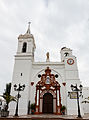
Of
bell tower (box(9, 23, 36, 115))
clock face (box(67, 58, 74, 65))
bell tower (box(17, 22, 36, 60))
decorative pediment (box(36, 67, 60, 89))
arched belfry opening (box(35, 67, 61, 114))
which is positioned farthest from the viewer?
bell tower (box(17, 22, 36, 60))

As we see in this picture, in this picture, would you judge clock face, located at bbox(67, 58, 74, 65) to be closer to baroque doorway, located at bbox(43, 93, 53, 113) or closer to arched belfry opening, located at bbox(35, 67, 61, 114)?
arched belfry opening, located at bbox(35, 67, 61, 114)

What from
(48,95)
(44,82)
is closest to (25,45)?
(44,82)

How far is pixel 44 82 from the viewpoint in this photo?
18125mm

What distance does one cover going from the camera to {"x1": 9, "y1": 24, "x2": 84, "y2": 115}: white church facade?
16.5 m

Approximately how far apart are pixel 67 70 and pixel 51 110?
21.4 ft

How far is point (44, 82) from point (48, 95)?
6.72 ft

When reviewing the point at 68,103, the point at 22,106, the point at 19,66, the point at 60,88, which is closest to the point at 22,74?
the point at 19,66

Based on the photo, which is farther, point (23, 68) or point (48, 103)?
point (23, 68)

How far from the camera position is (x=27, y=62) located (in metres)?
19.1

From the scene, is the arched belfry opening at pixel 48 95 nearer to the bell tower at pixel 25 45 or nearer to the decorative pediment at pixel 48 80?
the decorative pediment at pixel 48 80

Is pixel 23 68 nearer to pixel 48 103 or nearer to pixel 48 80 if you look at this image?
pixel 48 80

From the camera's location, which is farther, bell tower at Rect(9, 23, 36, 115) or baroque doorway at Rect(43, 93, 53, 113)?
baroque doorway at Rect(43, 93, 53, 113)

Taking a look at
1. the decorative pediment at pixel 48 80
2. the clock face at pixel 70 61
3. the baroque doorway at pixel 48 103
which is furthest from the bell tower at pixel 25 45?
the baroque doorway at pixel 48 103

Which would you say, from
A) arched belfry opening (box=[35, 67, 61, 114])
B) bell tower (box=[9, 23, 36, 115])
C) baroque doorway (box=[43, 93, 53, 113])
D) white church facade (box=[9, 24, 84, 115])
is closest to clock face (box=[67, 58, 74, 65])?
white church facade (box=[9, 24, 84, 115])
